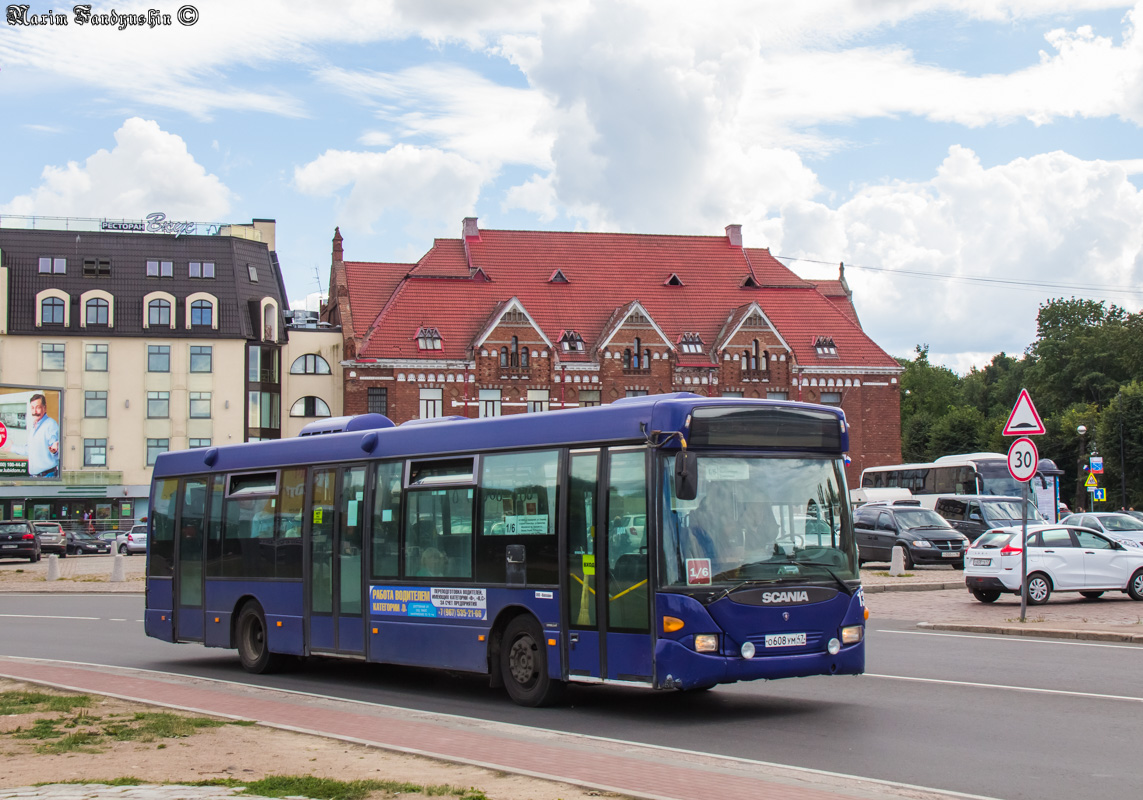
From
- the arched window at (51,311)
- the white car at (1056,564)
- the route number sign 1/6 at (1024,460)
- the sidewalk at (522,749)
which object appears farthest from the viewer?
the arched window at (51,311)

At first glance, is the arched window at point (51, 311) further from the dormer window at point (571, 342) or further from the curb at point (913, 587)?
the curb at point (913, 587)

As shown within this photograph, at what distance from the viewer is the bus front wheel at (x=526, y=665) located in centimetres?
1254

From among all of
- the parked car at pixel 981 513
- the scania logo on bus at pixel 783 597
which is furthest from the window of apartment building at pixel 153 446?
the scania logo on bus at pixel 783 597

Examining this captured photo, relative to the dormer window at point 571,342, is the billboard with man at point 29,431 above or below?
below

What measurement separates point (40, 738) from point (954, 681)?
352 inches

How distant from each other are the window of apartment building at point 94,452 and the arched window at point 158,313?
7421mm

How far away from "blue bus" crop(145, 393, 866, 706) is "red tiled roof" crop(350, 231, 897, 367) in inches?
2330

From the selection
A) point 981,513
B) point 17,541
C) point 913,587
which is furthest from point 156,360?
point 913,587

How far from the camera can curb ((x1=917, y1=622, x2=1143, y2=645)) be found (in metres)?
18.1

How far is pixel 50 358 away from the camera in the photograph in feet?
248

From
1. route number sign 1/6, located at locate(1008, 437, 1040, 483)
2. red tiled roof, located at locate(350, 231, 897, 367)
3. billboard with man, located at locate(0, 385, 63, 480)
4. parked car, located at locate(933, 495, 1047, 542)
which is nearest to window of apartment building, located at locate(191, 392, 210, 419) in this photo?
billboard with man, located at locate(0, 385, 63, 480)

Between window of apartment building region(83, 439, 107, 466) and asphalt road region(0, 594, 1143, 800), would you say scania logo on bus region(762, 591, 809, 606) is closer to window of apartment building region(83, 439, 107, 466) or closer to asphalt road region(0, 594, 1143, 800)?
asphalt road region(0, 594, 1143, 800)

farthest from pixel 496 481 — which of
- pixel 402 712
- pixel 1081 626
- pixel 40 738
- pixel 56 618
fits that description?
pixel 56 618

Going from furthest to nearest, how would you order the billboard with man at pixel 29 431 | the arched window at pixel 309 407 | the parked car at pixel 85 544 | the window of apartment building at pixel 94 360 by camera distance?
the arched window at pixel 309 407
the window of apartment building at pixel 94 360
the billboard with man at pixel 29 431
the parked car at pixel 85 544
